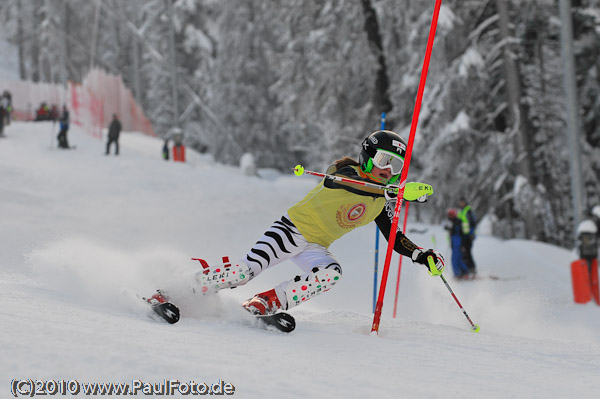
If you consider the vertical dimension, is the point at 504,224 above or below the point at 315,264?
below

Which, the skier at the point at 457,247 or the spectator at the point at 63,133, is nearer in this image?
the skier at the point at 457,247

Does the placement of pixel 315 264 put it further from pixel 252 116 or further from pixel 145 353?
pixel 252 116

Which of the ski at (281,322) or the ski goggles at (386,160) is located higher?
the ski goggles at (386,160)

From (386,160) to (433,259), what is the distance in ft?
2.68

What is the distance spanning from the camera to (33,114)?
3756 cm

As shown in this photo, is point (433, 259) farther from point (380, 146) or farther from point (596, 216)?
point (596, 216)

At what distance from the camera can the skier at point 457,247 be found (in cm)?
1135

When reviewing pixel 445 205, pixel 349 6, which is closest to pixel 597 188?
pixel 445 205

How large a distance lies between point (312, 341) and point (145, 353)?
1.25 metres

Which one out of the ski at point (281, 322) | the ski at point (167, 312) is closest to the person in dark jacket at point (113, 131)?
the ski at point (167, 312)

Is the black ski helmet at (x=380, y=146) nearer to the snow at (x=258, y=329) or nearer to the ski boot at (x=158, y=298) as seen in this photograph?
the snow at (x=258, y=329)

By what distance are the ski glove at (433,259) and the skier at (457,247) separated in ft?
23.7

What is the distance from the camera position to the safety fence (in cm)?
2775
